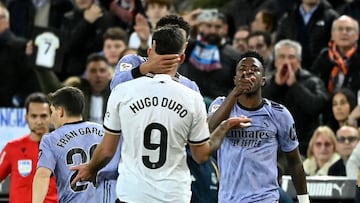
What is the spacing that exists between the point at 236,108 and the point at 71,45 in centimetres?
735

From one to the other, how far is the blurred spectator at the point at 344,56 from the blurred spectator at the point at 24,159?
417 cm

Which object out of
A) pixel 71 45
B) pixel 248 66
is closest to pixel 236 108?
pixel 248 66

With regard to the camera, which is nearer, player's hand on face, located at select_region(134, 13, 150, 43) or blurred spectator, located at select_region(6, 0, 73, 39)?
player's hand on face, located at select_region(134, 13, 150, 43)

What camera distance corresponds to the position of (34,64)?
1581 centimetres

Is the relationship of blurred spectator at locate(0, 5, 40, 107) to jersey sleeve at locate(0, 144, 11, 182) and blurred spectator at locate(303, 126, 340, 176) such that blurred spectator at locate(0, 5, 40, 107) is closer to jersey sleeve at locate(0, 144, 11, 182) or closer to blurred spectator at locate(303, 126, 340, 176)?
jersey sleeve at locate(0, 144, 11, 182)

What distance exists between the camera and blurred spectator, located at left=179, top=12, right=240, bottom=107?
15.6 m

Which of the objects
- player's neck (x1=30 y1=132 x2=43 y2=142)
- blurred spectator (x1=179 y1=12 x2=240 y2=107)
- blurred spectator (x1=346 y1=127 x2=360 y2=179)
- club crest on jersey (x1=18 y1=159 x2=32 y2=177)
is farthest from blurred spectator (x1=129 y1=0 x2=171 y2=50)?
club crest on jersey (x1=18 y1=159 x2=32 y2=177)

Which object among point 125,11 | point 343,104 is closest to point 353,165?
point 343,104

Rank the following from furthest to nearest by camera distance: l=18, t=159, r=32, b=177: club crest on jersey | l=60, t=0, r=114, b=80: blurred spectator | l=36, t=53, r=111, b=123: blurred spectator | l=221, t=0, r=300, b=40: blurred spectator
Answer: l=221, t=0, r=300, b=40: blurred spectator < l=60, t=0, r=114, b=80: blurred spectator < l=36, t=53, r=111, b=123: blurred spectator < l=18, t=159, r=32, b=177: club crest on jersey

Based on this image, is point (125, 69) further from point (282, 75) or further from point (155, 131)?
point (282, 75)

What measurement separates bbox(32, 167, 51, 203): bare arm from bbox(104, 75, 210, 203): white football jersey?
5.84 feet

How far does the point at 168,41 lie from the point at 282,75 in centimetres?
665

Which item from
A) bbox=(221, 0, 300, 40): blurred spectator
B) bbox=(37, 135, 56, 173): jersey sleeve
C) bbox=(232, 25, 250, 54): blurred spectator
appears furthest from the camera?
bbox=(221, 0, 300, 40): blurred spectator

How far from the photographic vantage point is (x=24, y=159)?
39.5 ft
